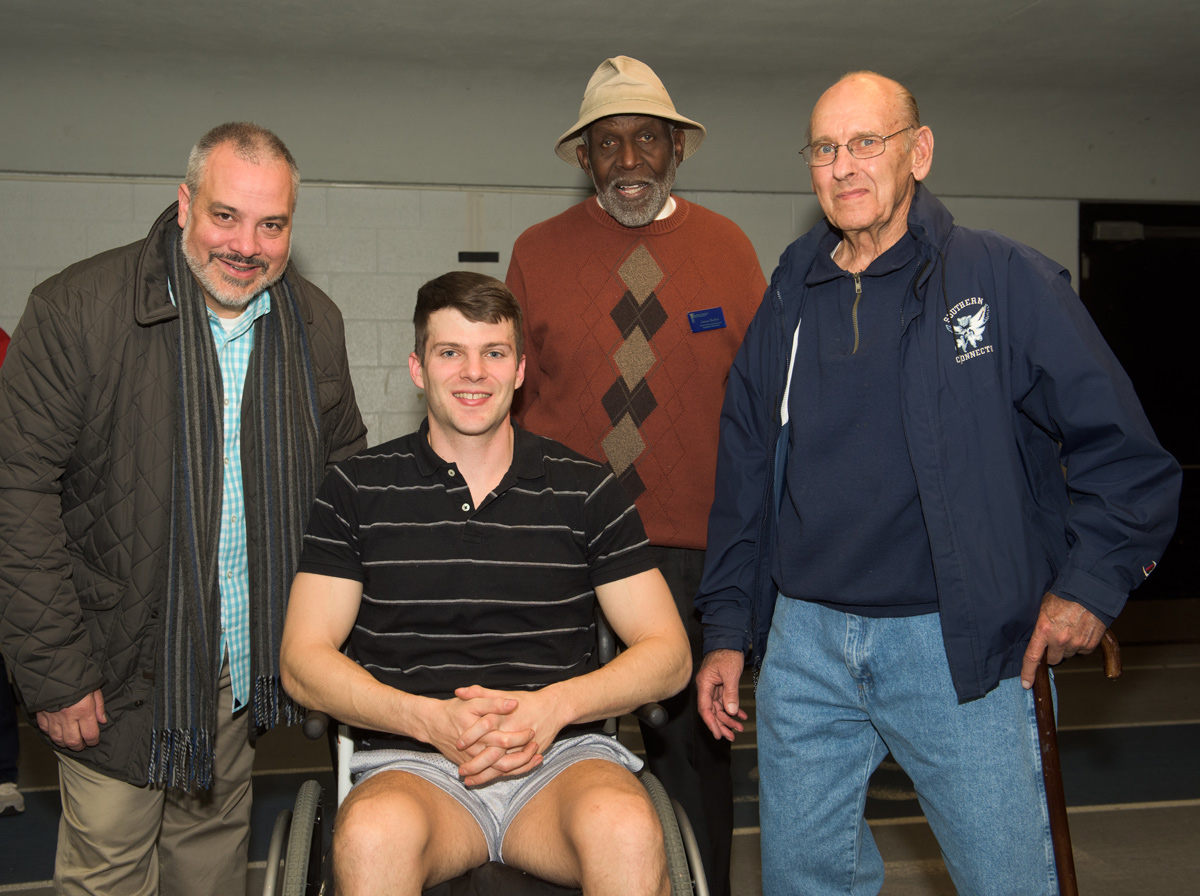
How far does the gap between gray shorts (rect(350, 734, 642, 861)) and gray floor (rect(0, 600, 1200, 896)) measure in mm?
1336

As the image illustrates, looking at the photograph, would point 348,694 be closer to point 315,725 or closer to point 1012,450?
point 315,725

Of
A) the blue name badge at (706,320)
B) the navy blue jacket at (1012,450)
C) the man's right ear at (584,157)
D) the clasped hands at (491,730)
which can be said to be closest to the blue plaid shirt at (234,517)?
the clasped hands at (491,730)

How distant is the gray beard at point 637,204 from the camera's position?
2.33 metres

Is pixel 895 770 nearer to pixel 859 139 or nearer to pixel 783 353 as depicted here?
pixel 783 353

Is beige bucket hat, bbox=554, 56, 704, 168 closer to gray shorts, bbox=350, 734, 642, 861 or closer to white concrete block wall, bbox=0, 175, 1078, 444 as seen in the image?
gray shorts, bbox=350, 734, 642, 861

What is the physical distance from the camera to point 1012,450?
161 cm

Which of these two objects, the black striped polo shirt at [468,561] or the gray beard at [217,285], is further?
the gray beard at [217,285]

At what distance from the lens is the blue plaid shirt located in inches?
81.2

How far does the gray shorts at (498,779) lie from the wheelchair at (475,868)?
59mm

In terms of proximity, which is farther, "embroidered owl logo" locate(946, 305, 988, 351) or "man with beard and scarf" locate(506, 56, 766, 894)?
"man with beard and scarf" locate(506, 56, 766, 894)

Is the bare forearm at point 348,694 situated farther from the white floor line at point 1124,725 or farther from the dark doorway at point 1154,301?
the dark doorway at point 1154,301

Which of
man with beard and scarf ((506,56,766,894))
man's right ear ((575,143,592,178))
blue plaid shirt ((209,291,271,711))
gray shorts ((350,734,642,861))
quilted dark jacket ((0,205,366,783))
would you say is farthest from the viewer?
man's right ear ((575,143,592,178))

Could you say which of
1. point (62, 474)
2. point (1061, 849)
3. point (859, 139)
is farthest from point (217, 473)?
point (1061, 849)

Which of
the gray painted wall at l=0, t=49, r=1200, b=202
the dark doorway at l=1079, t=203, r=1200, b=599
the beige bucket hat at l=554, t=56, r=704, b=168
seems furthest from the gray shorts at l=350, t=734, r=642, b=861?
the dark doorway at l=1079, t=203, r=1200, b=599
